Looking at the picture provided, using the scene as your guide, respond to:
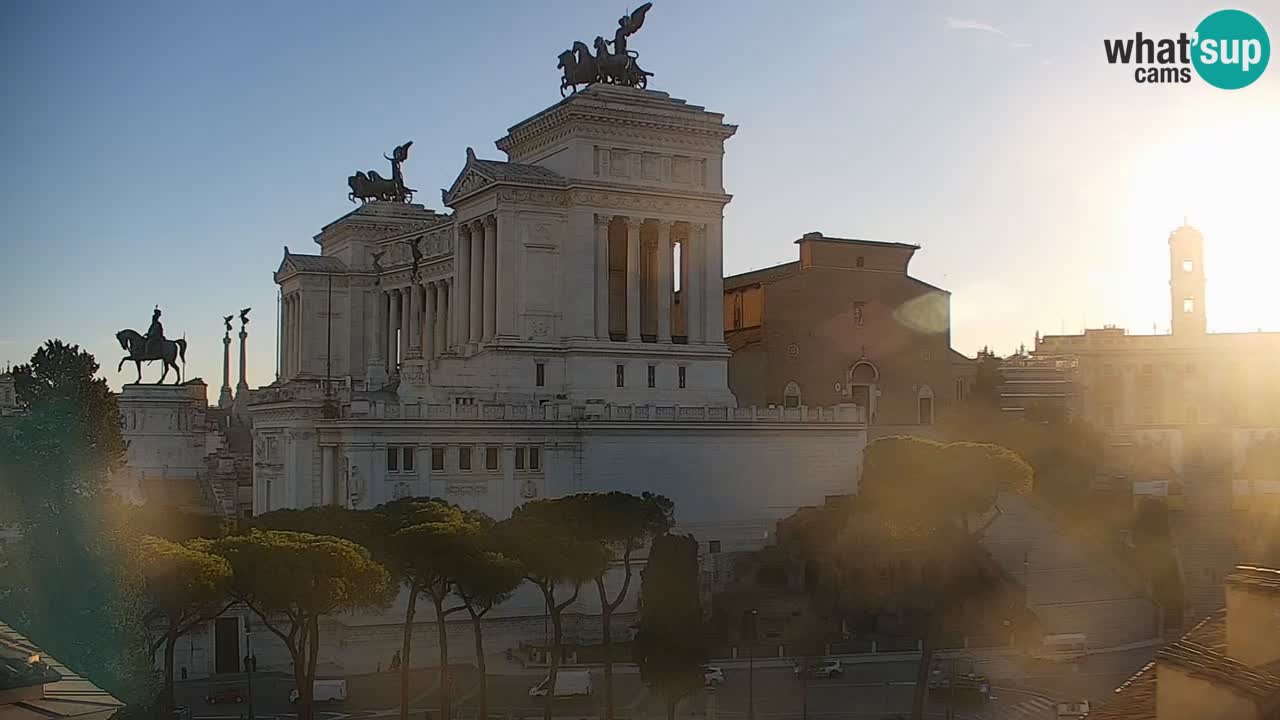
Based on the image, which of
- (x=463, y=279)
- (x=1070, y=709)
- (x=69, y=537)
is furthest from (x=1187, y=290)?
(x=69, y=537)

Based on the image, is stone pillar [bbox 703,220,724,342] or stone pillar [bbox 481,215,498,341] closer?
stone pillar [bbox 481,215,498,341]

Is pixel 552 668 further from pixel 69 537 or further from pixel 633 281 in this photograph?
pixel 633 281

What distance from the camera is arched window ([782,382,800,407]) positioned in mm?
73688

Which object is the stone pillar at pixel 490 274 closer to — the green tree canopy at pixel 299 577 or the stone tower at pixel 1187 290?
the green tree canopy at pixel 299 577

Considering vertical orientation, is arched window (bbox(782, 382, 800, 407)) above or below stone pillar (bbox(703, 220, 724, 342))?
below

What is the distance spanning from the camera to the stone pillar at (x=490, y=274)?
65.9 meters

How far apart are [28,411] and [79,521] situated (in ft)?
16.6

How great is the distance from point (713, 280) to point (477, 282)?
11332mm

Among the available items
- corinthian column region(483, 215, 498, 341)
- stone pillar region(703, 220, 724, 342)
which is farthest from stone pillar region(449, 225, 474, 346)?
stone pillar region(703, 220, 724, 342)

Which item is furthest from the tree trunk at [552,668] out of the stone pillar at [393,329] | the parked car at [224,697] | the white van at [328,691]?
the stone pillar at [393,329]

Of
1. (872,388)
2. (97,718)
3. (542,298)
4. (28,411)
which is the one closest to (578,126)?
(542,298)

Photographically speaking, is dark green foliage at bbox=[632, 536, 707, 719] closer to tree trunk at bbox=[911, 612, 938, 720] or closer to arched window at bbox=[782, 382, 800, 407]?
tree trunk at bbox=[911, 612, 938, 720]

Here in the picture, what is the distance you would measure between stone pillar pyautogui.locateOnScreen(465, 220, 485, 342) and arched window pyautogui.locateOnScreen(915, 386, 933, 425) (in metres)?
24.9

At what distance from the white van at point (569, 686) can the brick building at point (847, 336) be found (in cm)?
3014
